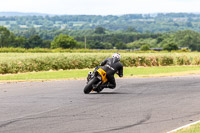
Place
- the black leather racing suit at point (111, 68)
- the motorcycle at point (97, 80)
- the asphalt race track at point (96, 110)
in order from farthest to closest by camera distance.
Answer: the black leather racing suit at point (111, 68), the motorcycle at point (97, 80), the asphalt race track at point (96, 110)

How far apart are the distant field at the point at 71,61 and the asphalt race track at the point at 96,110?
1386 centimetres

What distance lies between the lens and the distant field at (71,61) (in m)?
30.8

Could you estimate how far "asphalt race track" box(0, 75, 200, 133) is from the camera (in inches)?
375

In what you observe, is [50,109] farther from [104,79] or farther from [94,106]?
[104,79]

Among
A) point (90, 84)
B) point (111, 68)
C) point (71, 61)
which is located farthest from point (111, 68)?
point (71, 61)

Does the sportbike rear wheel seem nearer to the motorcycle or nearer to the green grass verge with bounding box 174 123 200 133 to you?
the motorcycle

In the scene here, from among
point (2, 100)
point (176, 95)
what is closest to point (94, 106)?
point (2, 100)

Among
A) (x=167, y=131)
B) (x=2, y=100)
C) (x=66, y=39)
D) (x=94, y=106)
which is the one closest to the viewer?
(x=167, y=131)

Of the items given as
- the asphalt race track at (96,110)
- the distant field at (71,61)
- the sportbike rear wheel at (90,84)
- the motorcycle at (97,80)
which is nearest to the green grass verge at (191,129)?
the asphalt race track at (96,110)

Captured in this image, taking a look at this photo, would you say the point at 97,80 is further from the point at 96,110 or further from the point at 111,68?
the point at 96,110

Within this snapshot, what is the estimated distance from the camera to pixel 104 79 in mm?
15609

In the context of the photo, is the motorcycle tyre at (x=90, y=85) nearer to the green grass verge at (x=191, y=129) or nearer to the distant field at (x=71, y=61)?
the green grass verge at (x=191, y=129)

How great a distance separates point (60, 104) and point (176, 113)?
3561 mm

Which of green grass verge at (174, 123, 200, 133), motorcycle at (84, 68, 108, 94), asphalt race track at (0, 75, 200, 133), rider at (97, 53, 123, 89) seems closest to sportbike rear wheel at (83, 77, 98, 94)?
motorcycle at (84, 68, 108, 94)
